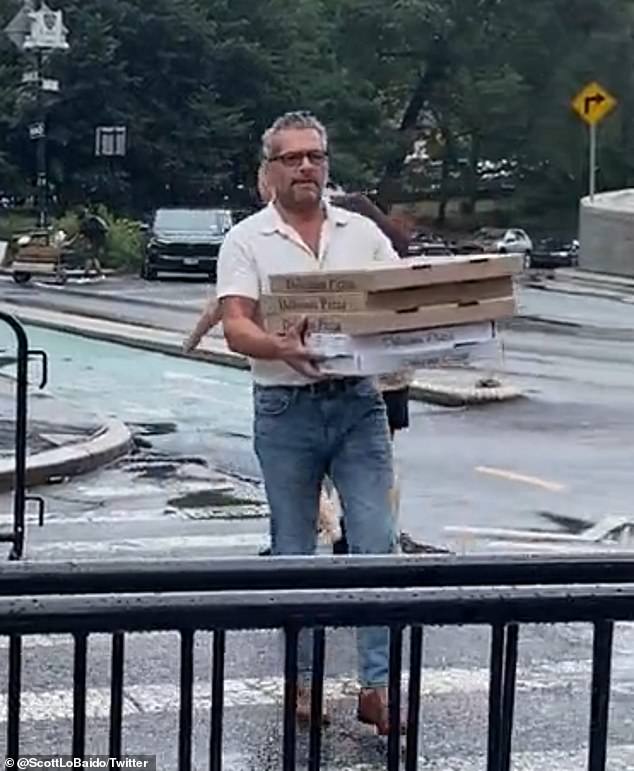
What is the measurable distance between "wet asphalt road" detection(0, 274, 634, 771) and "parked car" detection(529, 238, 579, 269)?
23.2 m

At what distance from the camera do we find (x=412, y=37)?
65500mm

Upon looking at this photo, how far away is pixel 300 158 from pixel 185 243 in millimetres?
35451

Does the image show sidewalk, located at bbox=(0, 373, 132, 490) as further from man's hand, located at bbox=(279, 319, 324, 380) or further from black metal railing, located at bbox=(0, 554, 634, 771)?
black metal railing, located at bbox=(0, 554, 634, 771)

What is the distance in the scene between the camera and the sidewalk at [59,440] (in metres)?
13.0

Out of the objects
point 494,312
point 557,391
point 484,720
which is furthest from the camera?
point 557,391

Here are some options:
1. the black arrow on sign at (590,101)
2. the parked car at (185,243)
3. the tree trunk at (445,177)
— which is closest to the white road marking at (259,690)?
the parked car at (185,243)

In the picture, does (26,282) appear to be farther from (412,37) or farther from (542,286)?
(412,37)

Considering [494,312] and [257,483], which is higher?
[494,312]

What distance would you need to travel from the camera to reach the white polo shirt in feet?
21.0

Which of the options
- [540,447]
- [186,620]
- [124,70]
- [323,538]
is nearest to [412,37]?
[124,70]

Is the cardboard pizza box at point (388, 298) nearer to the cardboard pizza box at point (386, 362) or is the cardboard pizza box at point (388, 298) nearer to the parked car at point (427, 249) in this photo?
the cardboard pizza box at point (386, 362)

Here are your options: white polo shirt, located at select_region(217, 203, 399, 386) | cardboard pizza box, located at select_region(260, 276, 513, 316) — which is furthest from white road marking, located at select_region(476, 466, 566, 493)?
cardboard pizza box, located at select_region(260, 276, 513, 316)

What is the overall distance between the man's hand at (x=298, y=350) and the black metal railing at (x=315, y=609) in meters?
1.67

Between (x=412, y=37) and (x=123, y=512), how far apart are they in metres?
55.1
